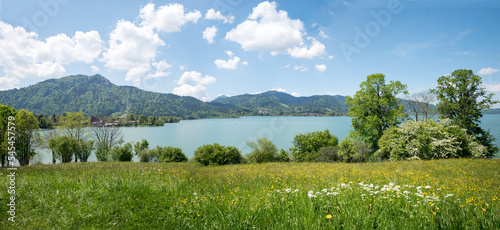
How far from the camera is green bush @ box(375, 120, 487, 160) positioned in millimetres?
20219

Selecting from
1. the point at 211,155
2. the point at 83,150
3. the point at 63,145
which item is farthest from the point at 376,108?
the point at 83,150

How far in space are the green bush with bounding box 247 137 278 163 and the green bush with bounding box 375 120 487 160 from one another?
16.3 metres

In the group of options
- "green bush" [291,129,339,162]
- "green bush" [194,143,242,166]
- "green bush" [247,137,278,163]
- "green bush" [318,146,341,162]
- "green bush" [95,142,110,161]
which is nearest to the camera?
A: "green bush" [318,146,341,162]

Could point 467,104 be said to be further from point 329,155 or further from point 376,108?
point 329,155

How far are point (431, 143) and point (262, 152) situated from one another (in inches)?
817

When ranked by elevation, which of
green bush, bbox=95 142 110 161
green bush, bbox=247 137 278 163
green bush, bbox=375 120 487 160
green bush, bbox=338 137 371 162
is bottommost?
green bush, bbox=95 142 110 161

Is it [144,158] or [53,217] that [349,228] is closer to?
[53,217]

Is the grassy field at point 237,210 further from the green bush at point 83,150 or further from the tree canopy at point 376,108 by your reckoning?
the green bush at point 83,150

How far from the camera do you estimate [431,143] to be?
20.4m

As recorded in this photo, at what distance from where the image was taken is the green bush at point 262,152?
33.5 metres

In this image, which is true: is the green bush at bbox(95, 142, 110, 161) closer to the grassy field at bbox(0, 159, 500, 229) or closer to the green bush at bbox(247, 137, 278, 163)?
the green bush at bbox(247, 137, 278, 163)

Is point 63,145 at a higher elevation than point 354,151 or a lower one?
lower

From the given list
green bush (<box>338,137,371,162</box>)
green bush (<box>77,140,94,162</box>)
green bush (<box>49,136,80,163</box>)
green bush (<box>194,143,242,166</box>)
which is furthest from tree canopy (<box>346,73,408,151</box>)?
green bush (<box>77,140,94,162</box>)

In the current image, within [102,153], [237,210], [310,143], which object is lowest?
[102,153]
